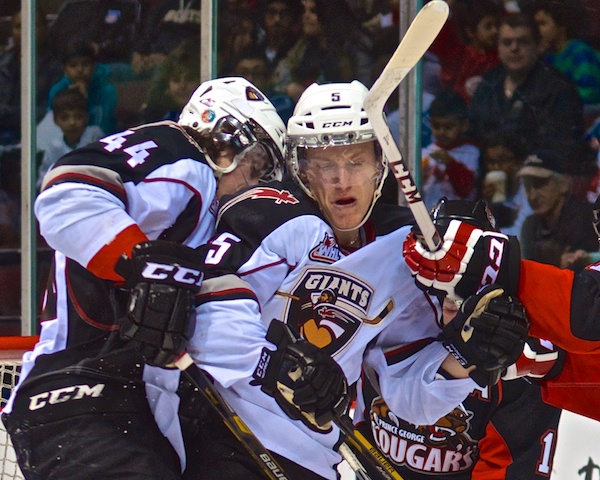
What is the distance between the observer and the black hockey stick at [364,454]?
217cm

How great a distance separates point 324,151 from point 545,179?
6.27 feet

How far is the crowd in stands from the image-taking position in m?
3.97

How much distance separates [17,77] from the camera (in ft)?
Answer: 15.5

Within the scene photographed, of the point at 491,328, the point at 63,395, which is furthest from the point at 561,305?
the point at 63,395

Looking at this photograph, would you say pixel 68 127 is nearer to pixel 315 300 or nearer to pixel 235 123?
pixel 235 123

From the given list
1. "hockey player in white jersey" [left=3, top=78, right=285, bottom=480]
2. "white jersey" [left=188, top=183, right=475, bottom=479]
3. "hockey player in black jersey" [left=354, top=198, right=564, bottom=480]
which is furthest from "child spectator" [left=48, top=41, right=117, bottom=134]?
"white jersey" [left=188, top=183, right=475, bottom=479]

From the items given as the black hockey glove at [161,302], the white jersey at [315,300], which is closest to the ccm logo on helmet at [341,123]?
the white jersey at [315,300]

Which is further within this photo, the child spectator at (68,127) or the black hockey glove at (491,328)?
the child spectator at (68,127)

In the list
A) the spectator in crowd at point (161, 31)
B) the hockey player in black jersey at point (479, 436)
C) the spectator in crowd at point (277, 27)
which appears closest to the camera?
the hockey player in black jersey at point (479, 436)

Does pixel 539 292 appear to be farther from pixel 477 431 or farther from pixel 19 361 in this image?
pixel 19 361

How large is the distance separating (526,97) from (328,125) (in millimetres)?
1975

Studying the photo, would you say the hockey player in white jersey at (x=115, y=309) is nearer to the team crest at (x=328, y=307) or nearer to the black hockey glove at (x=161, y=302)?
the black hockey glove at (x=161, y=302)

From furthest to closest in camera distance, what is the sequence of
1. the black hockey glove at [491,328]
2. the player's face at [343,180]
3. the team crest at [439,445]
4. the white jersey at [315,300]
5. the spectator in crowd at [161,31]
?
→ the spectator in crowd at [161,31] < the team crest at [439,445] < the player's face at [343,180] < the white jersey at [315,300] < the black hockey glove at [491,328]

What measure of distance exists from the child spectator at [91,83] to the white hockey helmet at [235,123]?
2195mm
